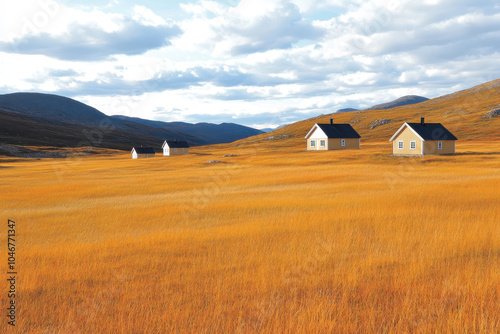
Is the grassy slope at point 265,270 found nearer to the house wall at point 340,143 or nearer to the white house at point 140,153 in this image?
the house wall at point 340,143

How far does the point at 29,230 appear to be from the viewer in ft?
42.9

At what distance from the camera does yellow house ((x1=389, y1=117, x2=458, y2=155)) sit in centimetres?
5758

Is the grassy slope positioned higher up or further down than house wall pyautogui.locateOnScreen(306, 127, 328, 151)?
further down

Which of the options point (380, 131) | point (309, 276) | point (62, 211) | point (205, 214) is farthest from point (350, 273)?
point (380, 131)

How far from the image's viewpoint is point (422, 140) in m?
56.8

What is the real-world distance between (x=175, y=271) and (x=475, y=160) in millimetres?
51323

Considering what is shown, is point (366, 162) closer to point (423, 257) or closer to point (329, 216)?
point (329, 216)

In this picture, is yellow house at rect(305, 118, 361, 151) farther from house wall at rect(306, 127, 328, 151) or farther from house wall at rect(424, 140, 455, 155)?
house wall at rect(424, 140, 455, 155)

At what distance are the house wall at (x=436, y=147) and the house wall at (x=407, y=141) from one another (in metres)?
1.18

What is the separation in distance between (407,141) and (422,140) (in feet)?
9.07

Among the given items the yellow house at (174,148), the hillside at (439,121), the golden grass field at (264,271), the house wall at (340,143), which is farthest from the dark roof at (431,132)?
the yellow house at (174,148)

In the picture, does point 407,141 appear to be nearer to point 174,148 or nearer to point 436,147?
point 436,147

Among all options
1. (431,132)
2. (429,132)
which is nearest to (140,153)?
(429,132)

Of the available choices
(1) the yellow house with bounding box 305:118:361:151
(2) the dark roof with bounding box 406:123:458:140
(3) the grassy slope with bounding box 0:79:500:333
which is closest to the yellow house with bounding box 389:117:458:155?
(2) the dark roof with bounding box 406:123:458:140
